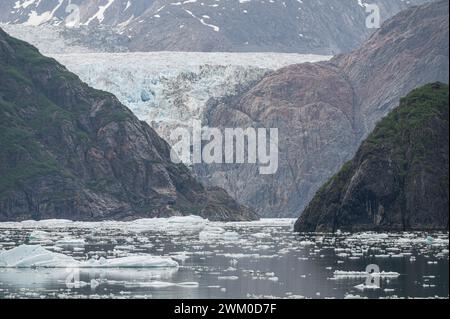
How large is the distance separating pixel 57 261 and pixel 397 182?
171 feet

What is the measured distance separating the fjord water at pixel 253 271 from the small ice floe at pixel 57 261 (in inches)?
24.0

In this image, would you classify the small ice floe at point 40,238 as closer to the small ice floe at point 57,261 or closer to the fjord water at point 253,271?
the fjord water at point 253,271

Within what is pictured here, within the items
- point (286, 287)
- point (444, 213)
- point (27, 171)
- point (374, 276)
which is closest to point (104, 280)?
point (286, 287)

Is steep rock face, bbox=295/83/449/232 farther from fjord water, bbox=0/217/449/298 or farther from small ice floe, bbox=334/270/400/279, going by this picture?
small ice floe, bbox=334/270/400/279

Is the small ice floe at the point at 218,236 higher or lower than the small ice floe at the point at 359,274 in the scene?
lower

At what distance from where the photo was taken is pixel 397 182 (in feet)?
409

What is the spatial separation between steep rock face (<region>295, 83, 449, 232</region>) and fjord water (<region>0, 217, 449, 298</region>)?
286 inches

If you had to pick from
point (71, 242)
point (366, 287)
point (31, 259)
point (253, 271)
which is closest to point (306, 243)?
point (71, 242)

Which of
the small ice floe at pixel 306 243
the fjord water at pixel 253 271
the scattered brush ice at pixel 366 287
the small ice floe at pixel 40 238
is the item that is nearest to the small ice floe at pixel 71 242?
the fjord water at pixel 253 271

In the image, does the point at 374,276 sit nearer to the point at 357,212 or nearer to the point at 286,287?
the point at 286,287

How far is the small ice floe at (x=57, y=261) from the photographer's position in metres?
78.7

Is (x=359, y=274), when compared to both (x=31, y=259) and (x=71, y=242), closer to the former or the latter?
(x=31, y=259)

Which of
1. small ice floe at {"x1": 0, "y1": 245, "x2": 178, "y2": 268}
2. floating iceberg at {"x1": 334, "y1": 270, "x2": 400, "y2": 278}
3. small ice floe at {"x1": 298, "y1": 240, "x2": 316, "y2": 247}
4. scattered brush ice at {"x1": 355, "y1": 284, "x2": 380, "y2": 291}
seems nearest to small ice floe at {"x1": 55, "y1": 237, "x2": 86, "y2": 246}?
small ice floe at {"x1": 298, "y1": 240, "x2": 316, "y2": 247}
